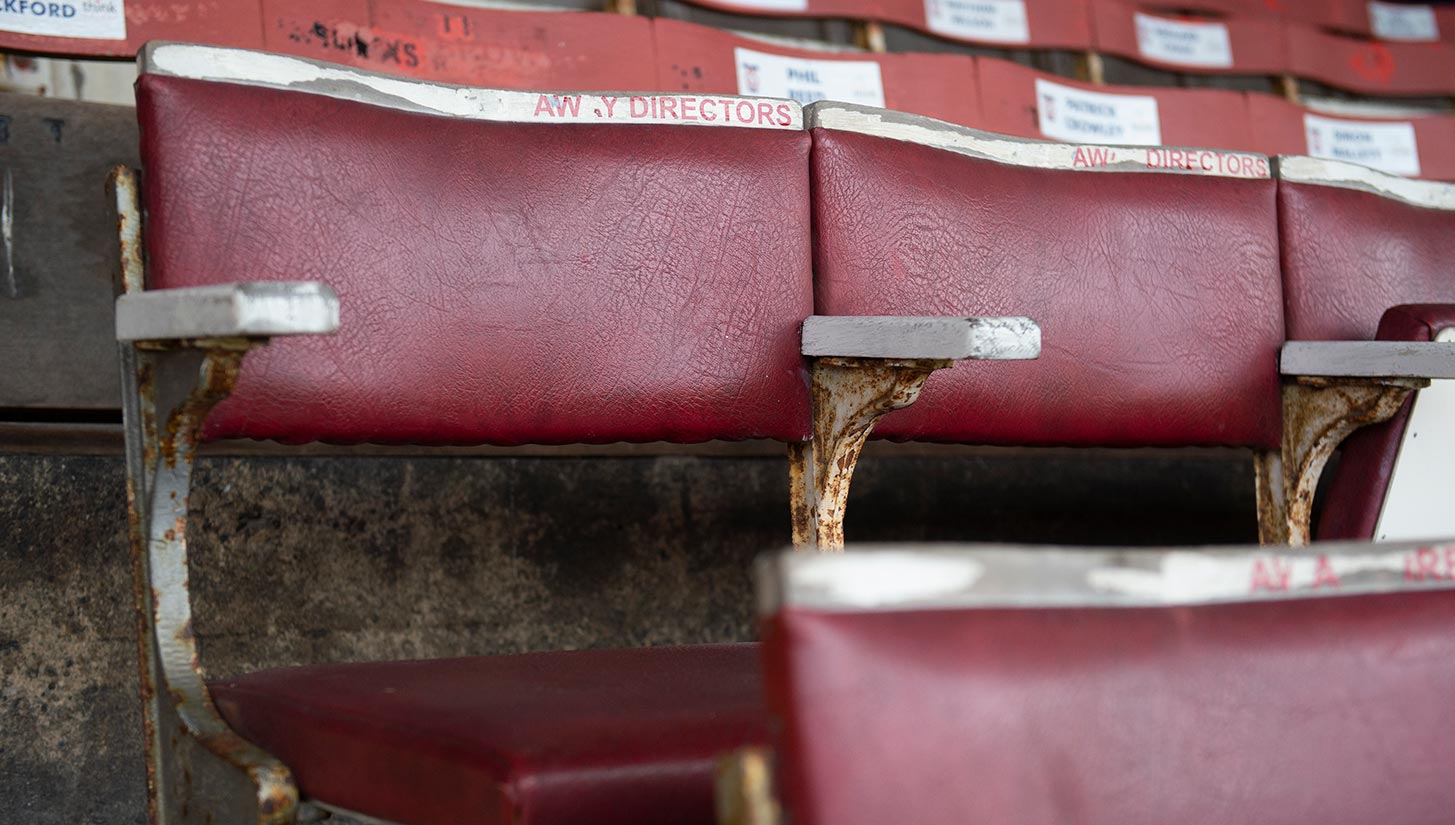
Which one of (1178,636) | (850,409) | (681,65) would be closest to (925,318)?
(850,409)

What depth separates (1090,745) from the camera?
0.57m

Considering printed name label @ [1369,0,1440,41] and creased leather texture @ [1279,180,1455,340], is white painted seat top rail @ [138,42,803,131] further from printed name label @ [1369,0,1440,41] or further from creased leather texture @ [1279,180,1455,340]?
printed name label @ [1369,0,1440,41]

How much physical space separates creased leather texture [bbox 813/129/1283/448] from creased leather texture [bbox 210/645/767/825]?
44 centimetres

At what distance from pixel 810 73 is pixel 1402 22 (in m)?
1.85

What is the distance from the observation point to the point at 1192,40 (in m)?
3.17

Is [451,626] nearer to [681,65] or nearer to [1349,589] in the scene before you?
[681,65]

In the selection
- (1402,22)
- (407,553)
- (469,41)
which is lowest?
(407,553)

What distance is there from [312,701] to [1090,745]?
50 centimetres

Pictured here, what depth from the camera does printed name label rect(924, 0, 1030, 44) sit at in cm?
283

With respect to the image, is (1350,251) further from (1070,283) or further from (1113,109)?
(1113,109)

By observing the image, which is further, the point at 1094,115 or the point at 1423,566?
the point at 1094,115

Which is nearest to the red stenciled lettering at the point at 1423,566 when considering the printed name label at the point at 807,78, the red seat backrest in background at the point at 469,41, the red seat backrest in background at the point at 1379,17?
the red seat backrest in background at the point at 469,41

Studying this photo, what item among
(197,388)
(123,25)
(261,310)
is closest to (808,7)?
(123,25)

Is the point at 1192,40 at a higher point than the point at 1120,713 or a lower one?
higher
